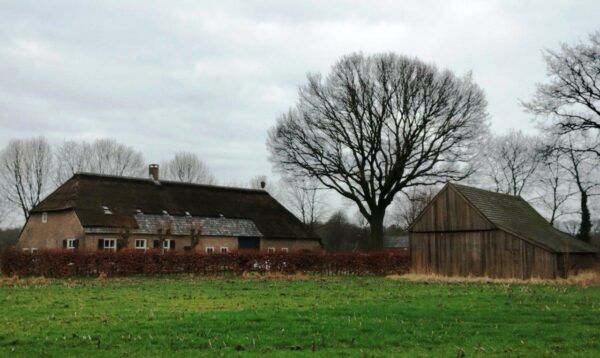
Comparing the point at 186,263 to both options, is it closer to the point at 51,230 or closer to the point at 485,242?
the point at 485,242

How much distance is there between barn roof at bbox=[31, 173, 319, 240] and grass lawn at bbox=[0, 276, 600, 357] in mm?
27816

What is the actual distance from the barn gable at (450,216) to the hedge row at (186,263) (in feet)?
8.62

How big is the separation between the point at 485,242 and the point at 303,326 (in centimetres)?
2240

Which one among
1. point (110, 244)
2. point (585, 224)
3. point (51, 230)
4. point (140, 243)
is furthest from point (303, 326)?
point (585, 224)

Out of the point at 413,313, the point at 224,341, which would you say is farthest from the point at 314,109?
the point at 224,341

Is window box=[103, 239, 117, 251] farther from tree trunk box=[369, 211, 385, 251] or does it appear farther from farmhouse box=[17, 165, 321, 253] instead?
tree trunk box=[369, 211, 385, 251]

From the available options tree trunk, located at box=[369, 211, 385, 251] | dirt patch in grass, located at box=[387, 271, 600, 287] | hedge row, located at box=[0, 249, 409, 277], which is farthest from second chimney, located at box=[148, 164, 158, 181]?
dirt patch in grass, located at box=[387, 271, 600, 287]

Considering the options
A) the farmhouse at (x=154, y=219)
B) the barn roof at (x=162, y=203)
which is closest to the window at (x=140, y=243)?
the farmhouse at (x=154, y=219)

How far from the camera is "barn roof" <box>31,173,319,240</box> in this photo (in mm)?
43547

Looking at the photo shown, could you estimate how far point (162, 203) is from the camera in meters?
48.6

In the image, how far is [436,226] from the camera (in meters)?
33.6

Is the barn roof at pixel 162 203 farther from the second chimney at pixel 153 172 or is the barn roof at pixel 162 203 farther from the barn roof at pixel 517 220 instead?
the barn roof at pixel 517 220

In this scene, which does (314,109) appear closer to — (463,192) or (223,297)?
(463,192)

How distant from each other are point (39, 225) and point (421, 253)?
30.1 m
